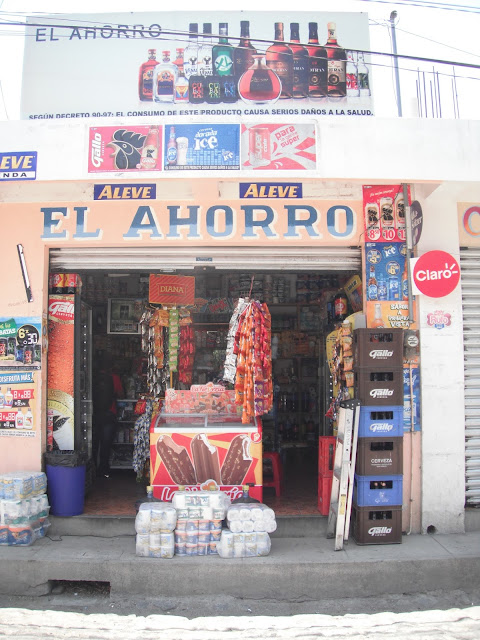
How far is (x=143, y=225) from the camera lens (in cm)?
582

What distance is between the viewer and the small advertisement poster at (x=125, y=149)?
5020mm

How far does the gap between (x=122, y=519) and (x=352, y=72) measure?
21.5 feet

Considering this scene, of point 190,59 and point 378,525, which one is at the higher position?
point 190,59

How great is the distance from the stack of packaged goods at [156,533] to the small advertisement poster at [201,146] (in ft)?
11.0

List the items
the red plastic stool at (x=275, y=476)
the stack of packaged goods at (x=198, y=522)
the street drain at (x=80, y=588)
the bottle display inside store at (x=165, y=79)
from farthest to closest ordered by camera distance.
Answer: the bottle display inside store at (x=165, y=79) < the red plastic stool at (x=275, y=476) < the stack of packaged goods at (x=198, y=522) < the street drain at (x=80, y=588)

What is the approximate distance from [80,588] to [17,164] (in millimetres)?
4192

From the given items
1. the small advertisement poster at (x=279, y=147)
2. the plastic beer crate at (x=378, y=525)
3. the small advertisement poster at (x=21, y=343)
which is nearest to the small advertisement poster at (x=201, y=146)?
the small advertisement poster at (x=279, y=147)

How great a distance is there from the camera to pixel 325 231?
578cm

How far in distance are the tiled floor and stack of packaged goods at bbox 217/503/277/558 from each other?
33.8 inches

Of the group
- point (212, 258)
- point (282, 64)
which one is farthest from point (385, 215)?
point (282, 64)

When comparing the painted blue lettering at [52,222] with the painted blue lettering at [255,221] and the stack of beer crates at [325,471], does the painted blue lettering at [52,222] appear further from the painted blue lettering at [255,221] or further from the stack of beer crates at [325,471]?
the stack of beer crates at [325,471]

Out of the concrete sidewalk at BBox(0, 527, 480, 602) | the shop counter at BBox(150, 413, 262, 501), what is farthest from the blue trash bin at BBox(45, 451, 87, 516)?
the shop counter at BBox(150, 413, 262, 501)

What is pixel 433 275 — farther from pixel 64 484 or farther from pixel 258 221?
pixel 64 484

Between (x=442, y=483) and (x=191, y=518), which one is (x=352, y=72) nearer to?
(x=442, y=483)
